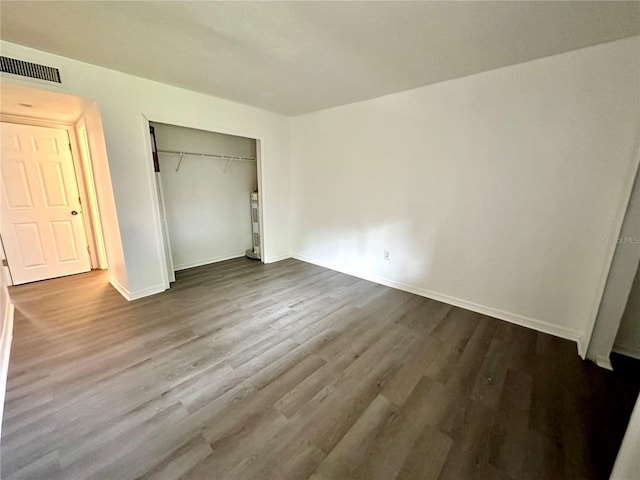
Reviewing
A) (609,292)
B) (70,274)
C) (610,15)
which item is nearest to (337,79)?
(610,15)

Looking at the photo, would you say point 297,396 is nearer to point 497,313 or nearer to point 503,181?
point 497,313

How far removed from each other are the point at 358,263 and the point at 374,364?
1.92 meters

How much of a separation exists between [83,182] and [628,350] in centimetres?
650

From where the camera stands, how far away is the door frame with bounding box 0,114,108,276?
3202 mm

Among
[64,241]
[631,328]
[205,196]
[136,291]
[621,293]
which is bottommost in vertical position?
[136,291]

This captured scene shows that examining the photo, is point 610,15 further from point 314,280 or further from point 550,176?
point 314,280

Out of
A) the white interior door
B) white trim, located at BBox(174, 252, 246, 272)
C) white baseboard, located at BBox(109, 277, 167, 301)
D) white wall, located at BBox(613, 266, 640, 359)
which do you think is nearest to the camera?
white wall, located at BBox(613, 266, 640, 359)

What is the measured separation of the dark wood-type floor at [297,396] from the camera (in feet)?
4.24

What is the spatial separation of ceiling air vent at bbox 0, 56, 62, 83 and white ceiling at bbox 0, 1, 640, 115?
0.15 metres

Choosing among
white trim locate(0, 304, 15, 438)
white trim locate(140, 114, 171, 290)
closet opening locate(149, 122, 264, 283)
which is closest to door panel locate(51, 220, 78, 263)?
white trim locate(0, 304, 15, 438)

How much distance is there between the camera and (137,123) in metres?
2.77

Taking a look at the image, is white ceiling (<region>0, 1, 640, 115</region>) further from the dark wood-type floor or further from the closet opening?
the dark wood-type floor

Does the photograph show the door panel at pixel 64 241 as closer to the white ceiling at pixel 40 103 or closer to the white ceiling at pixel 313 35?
the white ceiling at pixel 40 103

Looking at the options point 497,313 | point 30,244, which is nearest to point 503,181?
point 497,313
